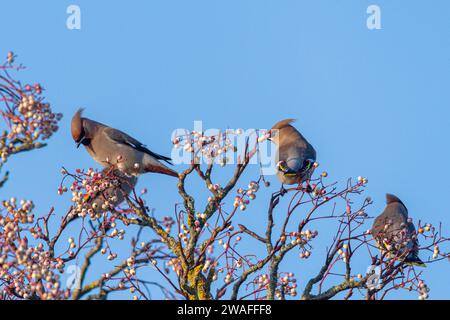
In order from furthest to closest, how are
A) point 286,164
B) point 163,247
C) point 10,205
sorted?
point 286,164 < point 163,247 < point 10,205

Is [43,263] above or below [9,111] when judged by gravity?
below

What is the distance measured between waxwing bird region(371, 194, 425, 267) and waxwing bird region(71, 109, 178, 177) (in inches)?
76.1

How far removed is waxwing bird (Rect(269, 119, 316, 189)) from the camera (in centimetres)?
820

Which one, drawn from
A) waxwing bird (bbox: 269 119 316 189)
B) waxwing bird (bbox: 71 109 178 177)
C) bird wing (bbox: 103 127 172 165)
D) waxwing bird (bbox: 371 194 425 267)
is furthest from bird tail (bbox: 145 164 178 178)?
waxwing bird (bbox: 371 194 425 267)

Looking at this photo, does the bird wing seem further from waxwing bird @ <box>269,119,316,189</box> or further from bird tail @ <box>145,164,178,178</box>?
waxwing bird @ <box>269,119,316,189</box>

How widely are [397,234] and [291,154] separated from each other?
242 cm

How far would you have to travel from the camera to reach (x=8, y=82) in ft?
16.1

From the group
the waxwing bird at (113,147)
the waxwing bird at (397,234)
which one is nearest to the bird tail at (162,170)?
the waxwing bird at (113,147)

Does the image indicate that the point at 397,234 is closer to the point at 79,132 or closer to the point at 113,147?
the point at 113,147

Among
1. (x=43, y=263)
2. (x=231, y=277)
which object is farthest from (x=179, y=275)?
(x=43, y=263)

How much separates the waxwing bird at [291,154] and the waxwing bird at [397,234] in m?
0.87
